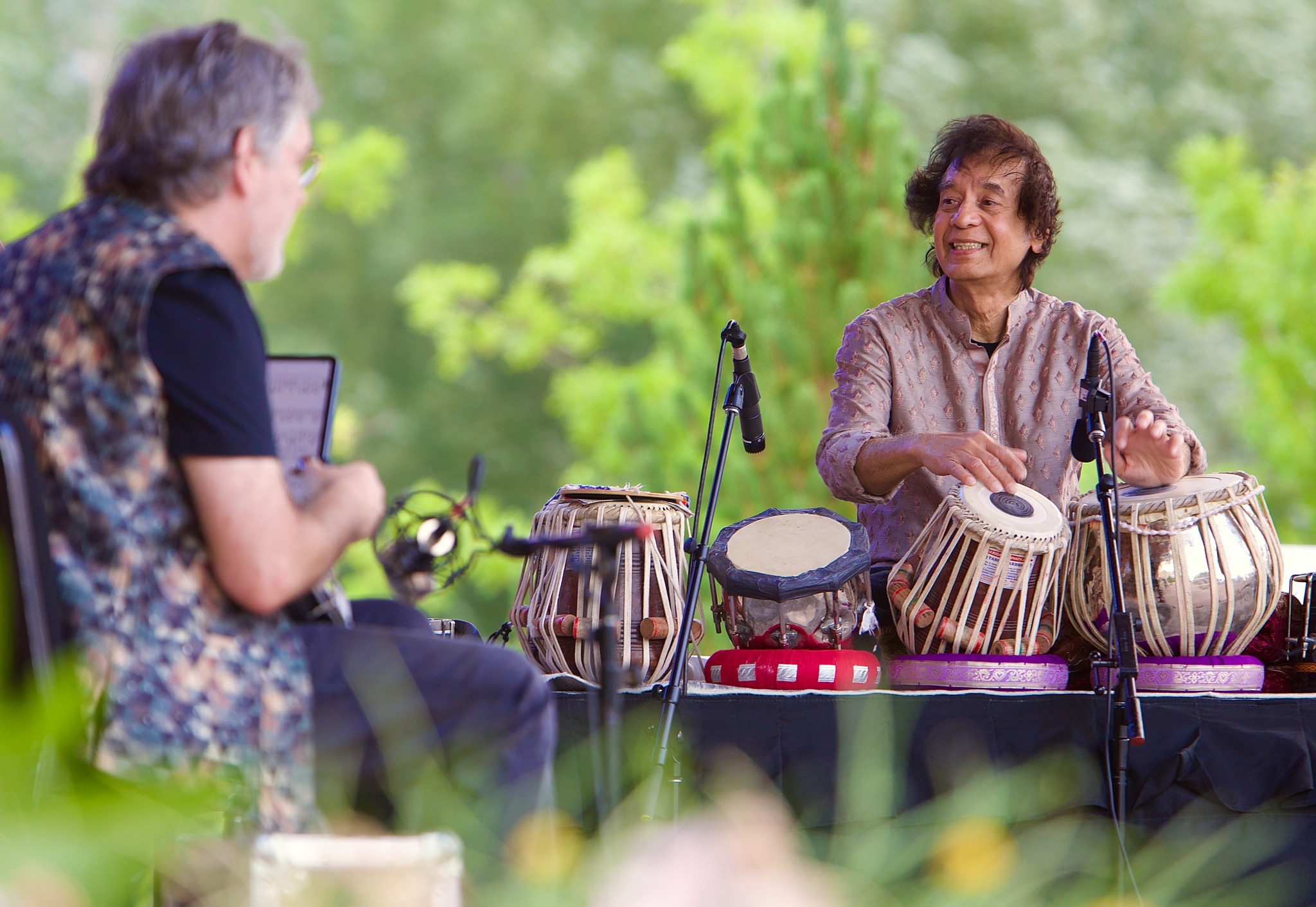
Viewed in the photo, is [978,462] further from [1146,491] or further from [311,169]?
[311,169]

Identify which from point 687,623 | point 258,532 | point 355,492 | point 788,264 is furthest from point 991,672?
point 788,264

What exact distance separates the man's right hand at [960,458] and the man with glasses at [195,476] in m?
1.53

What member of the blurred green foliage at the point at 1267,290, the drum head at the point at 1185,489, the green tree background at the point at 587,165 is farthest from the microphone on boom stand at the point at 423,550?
the blurred green foliage at the point at 1267,290

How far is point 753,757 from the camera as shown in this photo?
2.60 meters

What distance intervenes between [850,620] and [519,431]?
986 cm

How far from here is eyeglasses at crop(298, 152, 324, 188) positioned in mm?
1790

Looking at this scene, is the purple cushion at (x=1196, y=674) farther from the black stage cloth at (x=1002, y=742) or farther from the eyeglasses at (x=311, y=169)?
the eyeglasses at (x=311, y=169)

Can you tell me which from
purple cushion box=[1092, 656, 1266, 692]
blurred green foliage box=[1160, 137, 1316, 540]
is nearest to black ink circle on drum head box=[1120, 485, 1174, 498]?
purple cushion box=[1092, 656, 1266, 692]

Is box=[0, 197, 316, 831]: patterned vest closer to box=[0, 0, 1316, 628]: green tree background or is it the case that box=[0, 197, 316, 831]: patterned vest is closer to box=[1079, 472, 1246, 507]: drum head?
box=[1079, 472, 1246, 507]: drum head

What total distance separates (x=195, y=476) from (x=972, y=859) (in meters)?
0.96

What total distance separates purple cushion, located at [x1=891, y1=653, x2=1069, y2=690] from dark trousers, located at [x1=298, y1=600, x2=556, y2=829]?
1356 millimetres

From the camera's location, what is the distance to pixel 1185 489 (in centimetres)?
292

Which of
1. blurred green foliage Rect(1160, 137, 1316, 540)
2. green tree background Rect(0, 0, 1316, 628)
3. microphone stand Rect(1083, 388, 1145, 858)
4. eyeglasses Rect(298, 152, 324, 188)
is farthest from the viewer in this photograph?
green tree background Rect(0, 0, 1316, 628)

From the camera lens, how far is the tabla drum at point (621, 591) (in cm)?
296
